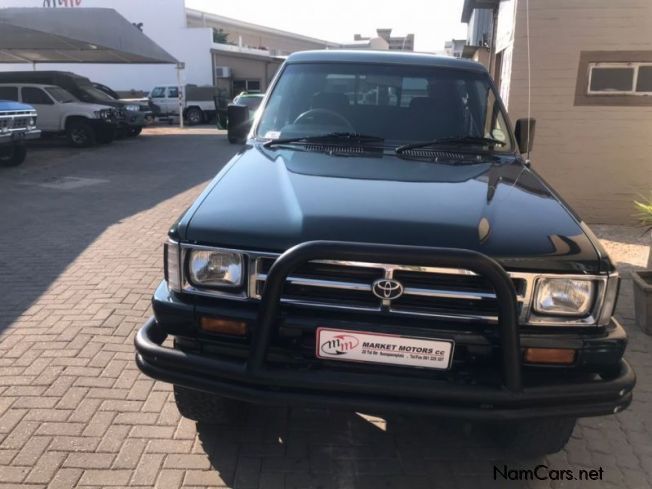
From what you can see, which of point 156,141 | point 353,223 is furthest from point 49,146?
point 353,223

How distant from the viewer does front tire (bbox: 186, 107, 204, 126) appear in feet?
86.1

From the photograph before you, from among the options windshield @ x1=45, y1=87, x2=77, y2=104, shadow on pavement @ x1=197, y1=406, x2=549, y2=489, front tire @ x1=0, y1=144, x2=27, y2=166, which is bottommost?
shadow on pavement @ x1=197, y1=406, x2=549, y2=489

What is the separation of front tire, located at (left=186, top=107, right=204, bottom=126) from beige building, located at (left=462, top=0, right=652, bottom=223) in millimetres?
20844

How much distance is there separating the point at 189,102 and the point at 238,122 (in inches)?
933

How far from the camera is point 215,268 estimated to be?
7.86 ft

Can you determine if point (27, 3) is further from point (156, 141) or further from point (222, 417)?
point (222, 417)

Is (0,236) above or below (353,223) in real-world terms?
below

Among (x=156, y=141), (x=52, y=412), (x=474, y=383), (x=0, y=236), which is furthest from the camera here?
(x=156, y=141)

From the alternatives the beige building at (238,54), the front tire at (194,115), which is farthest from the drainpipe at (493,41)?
the beige building at (238,54)

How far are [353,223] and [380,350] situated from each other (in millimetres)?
528

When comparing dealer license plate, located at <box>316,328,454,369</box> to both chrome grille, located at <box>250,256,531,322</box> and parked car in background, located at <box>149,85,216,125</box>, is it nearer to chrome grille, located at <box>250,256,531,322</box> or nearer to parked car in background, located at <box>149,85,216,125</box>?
chrome grille, located at <box>250,256,531,322</box>

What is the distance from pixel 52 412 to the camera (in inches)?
124

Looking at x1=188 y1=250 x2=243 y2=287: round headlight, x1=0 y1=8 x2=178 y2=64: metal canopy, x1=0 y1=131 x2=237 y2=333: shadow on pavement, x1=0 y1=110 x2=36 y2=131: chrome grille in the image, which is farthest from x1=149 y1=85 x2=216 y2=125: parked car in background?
x1=188 y1=250 x2=243 y2=287: round headlight

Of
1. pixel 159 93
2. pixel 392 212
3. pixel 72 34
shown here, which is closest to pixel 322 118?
pixel 392 212
